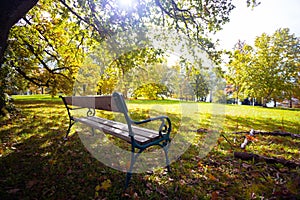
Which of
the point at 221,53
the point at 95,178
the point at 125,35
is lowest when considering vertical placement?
the point at 95,178

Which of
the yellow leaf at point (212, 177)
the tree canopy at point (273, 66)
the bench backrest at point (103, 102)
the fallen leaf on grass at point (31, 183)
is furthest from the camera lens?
the tree canopy at point (273, 66)

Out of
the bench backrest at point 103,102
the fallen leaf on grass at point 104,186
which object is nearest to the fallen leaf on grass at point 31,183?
the fallen leaf on grass at point 104,186

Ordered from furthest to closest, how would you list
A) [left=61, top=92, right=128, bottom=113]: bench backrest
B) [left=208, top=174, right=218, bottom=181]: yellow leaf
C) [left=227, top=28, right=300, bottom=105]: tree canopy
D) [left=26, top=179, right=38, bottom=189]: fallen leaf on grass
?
[left=227, top=28, right=300, bottom=105]: tree canopy, [left=208, top=174, right=218, bottom=181]: yellow leaf, [left=26, top=179, right=38, bottom=189]: fallen leaf on grass, [left=61, top=92, right=128, bottom=113]: bench backrest

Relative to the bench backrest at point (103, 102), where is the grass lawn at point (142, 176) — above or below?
below

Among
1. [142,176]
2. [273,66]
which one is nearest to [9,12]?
[142,176]

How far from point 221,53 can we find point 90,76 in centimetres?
973

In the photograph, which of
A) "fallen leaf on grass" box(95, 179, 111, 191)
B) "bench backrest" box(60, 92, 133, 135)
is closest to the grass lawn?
"fallen leaf on grass" box(95, 179, 111, 191)

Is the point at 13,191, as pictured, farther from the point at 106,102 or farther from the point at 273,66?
the point at 273,66

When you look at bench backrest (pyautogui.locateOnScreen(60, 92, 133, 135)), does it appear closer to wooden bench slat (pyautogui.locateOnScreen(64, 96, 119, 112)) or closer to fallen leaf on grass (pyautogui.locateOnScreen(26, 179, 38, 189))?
wooden bench slat (pyautogui.locateOnScreen(64, 96, 119, 112))

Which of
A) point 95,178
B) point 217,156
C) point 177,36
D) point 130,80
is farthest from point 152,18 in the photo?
point 95,178

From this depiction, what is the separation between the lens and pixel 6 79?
20.3 ft

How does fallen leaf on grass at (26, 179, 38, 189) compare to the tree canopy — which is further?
the tree canopy

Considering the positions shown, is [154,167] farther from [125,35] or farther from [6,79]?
[6,79]

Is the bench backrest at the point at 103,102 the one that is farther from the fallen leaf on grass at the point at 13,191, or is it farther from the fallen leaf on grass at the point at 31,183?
the fallen leaf on grass at the point at 13,191
